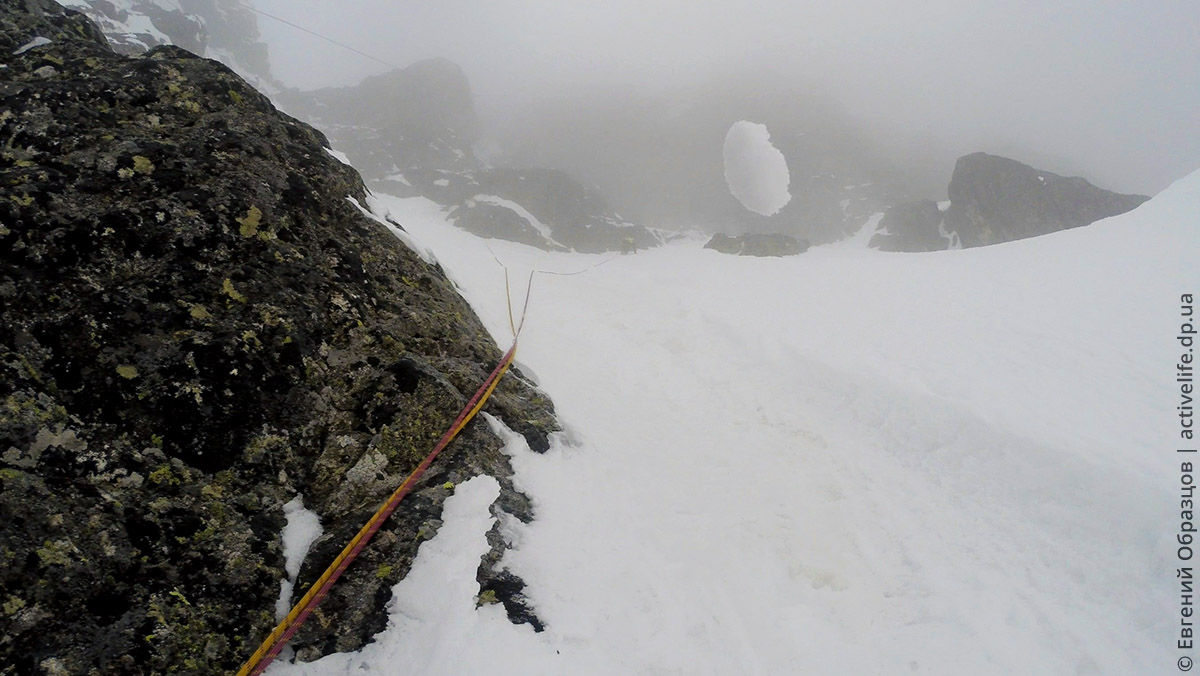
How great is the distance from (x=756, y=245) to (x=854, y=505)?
53.5 meters

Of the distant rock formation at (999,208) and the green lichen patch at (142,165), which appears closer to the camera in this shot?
the green lichen patch at (142,165)

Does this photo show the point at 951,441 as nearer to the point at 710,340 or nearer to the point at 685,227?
the point at 710,340

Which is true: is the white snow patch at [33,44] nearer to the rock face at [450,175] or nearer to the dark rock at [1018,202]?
the rock face at [450,175]

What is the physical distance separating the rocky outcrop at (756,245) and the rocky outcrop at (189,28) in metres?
50.3

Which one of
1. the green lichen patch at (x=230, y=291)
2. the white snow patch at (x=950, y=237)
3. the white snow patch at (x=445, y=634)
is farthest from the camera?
the white snow patch at (x=950, y=237)

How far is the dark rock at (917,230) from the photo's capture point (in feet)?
271

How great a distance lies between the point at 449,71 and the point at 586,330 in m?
143

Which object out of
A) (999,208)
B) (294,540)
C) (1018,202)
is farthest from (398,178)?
(1018,202)

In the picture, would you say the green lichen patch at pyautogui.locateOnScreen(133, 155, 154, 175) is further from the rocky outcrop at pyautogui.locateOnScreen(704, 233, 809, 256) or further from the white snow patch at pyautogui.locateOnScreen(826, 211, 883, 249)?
the white snow patch at pyautogui.locateOnScreen(826, 211, 883, 249)

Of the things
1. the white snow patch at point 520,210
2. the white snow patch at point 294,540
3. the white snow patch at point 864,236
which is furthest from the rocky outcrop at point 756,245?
the white snow patch at point 294,540

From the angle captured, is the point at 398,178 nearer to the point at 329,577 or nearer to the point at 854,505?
the point at 854,505

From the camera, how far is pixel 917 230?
83.9 metres

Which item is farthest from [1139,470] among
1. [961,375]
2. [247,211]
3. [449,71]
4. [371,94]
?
[449,71]

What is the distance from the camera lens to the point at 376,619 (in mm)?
3506
